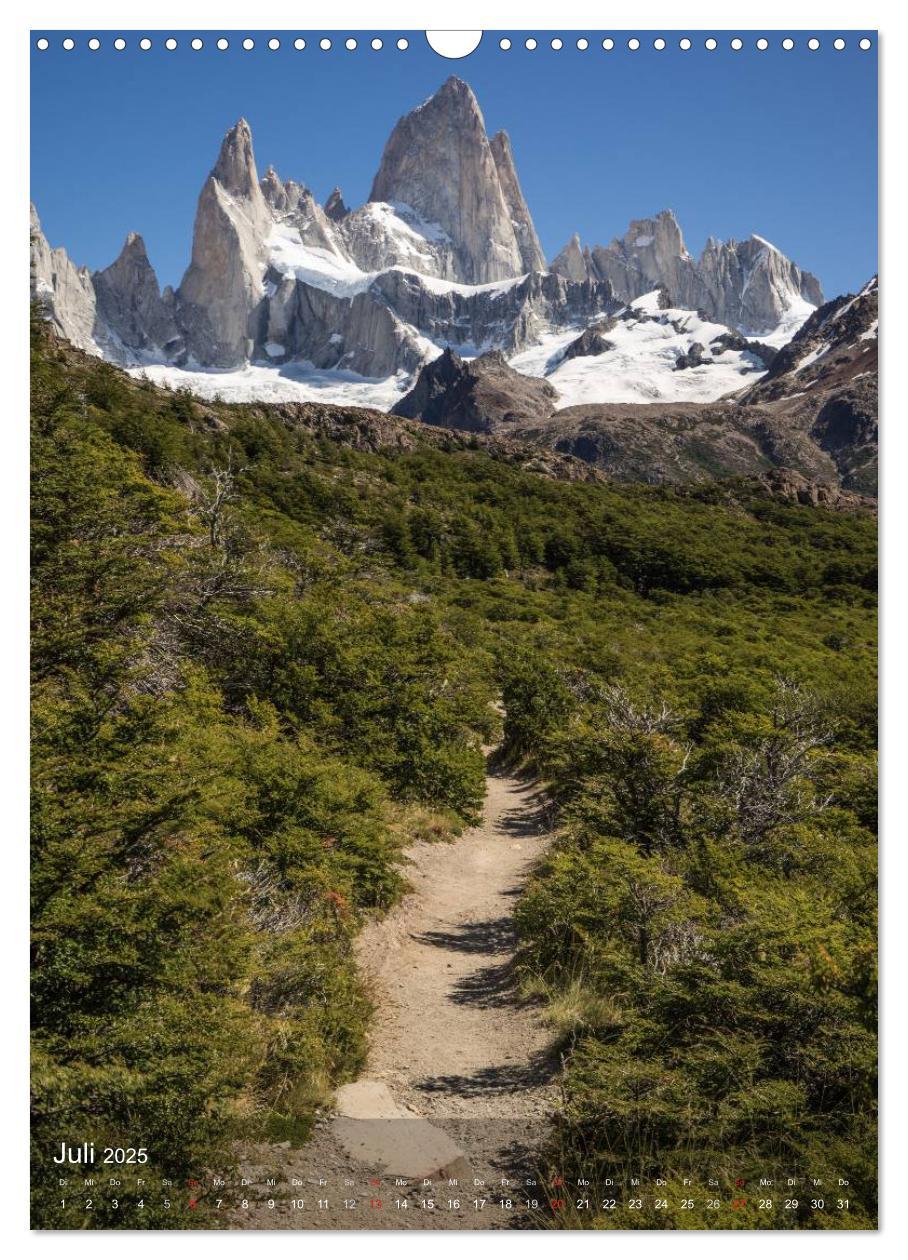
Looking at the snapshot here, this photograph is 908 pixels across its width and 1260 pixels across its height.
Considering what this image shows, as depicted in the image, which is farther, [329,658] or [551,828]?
[551,828]

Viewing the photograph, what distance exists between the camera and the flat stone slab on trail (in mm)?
5012

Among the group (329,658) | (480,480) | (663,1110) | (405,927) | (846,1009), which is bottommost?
(405,927)

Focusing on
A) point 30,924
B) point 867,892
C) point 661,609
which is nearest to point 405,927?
point 867,892

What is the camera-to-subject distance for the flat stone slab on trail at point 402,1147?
5012mm

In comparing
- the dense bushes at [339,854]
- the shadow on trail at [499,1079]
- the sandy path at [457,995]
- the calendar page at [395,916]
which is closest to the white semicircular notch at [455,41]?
the calendar page at [395,916]

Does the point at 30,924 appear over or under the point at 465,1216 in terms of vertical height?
over

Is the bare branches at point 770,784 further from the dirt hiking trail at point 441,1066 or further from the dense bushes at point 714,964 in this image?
the dirt hiking trail at point 441,1066

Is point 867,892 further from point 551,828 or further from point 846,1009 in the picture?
point 551,828

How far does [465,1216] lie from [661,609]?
1963 inches

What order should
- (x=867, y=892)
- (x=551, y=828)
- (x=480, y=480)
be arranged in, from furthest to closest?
(x=480, y=480) → (x=551, y=828) → (x=867, y=892)

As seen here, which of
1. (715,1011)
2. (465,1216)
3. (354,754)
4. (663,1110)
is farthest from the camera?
(354,754)

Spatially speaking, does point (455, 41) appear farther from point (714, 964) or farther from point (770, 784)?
point (770, 784)

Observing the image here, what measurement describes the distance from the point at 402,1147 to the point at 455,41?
6670 millimetres

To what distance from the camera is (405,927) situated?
12.5m
